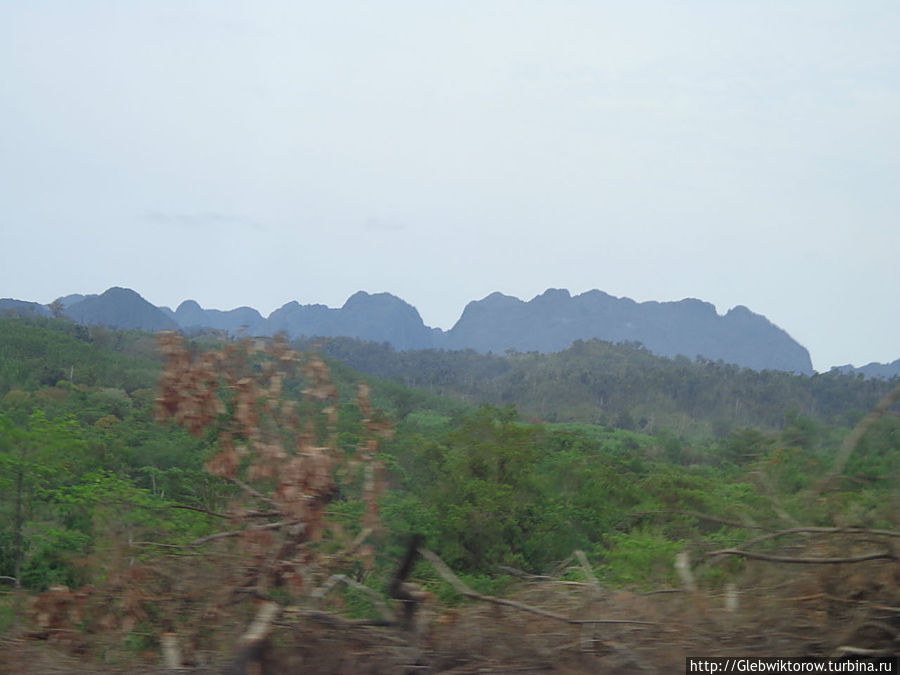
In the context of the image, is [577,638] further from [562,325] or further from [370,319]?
[562,325]

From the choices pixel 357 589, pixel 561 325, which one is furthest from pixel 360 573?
pixel 561 325

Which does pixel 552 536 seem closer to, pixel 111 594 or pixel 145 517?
pixel 145 517

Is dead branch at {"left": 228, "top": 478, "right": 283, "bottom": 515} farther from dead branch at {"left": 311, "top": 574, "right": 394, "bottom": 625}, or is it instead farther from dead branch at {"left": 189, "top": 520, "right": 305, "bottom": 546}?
dead branch at {"left": 311, "top": 574, "right": 394, "bottom": 625}

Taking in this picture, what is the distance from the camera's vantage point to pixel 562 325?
15575 centimetres

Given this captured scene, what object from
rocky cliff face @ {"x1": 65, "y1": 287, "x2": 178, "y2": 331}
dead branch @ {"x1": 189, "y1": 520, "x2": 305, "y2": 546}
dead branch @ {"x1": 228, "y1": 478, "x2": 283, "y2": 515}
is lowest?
dead branch @ {"x1": 189, "y1": 520, "x2": 305, "y2": 546}

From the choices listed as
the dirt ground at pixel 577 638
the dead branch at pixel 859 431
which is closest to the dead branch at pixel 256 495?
the dirt ground at pixel 577 638

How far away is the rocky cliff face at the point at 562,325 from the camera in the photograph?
143 meters

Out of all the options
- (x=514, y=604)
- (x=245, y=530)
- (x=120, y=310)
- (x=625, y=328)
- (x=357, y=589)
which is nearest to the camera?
(x=514, y=604)

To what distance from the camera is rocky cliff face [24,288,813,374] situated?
5645 inches

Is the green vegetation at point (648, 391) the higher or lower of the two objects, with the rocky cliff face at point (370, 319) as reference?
lower

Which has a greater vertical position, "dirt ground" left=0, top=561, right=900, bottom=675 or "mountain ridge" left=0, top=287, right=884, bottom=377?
"mountain ridge" left=0, top=287, right=884, bottom=377

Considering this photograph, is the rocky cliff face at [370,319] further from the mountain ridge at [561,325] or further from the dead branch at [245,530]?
the dead branch at [245,530]

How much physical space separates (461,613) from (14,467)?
676cm

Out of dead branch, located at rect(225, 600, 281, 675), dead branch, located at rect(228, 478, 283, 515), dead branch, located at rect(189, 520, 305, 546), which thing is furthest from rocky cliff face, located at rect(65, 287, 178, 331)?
dead branch, located at rect(225, 600, 281, 675)
